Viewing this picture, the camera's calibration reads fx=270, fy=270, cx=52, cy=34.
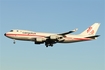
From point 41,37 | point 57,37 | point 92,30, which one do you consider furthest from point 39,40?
point 92,30

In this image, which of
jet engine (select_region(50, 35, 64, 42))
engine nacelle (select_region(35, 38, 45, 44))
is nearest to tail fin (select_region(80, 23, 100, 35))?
jet engine (select_region(50, 35, 64, 42))

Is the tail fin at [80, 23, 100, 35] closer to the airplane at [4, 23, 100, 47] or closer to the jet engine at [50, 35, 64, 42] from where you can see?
the airplane at [4, 23, 100, 47]

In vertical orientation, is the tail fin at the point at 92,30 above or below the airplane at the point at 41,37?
above

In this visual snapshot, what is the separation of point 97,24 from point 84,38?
9.05 metres

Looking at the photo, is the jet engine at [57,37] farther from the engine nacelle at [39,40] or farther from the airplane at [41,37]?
the engine nacelle at [39,40]

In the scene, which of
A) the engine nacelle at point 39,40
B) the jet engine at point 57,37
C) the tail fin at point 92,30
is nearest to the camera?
the engine nacelle at point 39,40

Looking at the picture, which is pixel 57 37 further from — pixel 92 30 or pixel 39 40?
pixel 92 30

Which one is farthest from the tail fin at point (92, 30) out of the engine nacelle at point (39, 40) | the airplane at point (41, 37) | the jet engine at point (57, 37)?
the engine nacelle at point (39, 40)

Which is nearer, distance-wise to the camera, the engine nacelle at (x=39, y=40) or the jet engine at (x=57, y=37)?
the engine nacelle at (x=39, y=40)

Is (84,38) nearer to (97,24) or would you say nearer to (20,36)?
(97,24)

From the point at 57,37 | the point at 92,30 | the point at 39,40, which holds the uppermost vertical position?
the point at 92,30

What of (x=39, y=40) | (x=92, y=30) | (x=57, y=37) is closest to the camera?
(x=39, y=40)

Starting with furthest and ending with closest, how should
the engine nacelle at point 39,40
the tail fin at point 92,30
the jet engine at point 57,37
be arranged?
the tail fin at point 92,30, the jet engine at point 57,37, the engine nacelle at point 39,40

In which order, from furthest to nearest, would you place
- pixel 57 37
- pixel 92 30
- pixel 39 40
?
1. pixel 92 30
2. pixel 57 37
3. pixel 39 40
